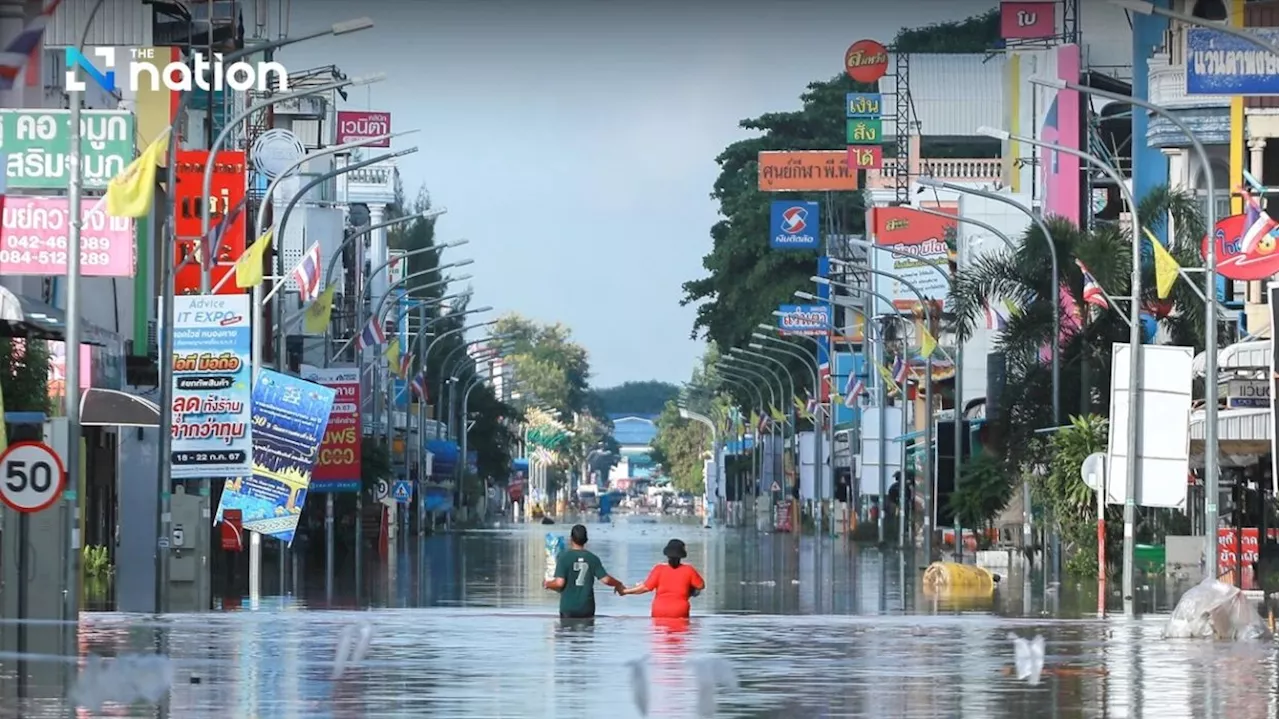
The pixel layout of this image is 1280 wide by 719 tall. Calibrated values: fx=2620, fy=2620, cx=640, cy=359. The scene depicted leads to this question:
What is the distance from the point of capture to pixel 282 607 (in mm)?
40094

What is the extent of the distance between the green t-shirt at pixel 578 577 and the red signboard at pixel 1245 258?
46.9 ft

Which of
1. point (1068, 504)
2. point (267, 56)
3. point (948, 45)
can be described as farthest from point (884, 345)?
point (1068, 504)

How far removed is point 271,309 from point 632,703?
6294cm

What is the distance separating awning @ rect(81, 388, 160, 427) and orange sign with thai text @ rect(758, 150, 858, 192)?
73.5 metres

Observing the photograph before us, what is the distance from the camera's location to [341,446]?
53719 mm

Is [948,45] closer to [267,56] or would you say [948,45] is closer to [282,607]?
[267,56]

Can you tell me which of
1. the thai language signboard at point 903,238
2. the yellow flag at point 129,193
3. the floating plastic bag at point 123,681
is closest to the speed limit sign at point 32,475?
the floating plastic bag at point 123,681

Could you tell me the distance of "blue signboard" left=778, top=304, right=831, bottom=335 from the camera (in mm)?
111625

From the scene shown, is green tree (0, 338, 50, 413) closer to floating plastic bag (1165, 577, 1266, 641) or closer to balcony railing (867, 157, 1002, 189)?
floating plastic bag (1165, 577, 1266, 641)

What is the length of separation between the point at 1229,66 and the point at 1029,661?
3739 cm

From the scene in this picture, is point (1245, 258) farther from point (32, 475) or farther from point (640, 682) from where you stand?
point (640, 682)

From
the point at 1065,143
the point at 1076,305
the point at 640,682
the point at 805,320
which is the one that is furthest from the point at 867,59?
the point at 640,682

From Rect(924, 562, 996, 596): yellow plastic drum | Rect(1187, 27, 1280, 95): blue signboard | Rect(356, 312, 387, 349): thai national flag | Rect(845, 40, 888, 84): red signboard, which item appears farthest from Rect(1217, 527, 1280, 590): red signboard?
Rect(845, 40, 888, 84): red signboard

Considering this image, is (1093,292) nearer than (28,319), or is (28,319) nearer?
(28,319)
